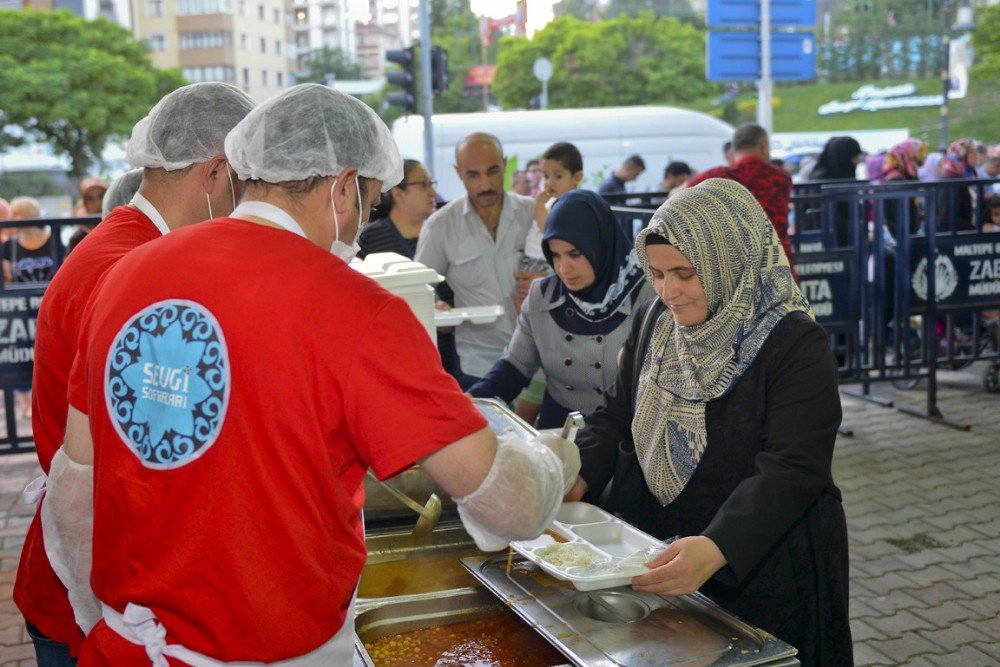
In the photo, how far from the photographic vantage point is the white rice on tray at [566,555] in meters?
2.19

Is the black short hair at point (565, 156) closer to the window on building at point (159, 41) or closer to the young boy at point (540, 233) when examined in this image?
the young boy at point (540, 233)

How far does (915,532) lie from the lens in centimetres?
540

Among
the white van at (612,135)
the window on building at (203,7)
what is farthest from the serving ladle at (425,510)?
the window on building at (203,7)

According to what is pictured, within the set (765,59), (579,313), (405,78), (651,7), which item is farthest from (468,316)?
(651,7)

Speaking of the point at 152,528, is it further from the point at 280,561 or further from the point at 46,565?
the point at 46,565

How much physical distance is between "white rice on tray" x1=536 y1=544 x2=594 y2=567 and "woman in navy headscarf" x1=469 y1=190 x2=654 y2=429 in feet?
3.84

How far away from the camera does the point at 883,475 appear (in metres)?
6.36

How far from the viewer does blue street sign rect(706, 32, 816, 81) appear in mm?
19156

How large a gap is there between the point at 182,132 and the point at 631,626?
4.61 feet

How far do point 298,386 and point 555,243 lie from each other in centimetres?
213

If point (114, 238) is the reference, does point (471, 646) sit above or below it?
below

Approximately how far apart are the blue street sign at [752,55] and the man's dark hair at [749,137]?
42.4ft

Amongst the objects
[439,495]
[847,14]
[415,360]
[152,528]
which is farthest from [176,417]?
[847,14]

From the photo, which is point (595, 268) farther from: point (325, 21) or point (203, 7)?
point (325, 21)
